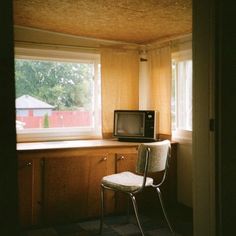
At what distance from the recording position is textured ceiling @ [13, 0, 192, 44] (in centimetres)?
260

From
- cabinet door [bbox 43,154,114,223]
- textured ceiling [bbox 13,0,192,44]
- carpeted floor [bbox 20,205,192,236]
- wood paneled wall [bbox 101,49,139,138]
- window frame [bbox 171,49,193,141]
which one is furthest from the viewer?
wood paneled wall [bbox 101,49,139,138]

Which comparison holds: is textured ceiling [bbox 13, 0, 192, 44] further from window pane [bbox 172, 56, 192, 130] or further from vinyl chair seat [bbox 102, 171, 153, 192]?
vinyl chair seat [bbox 102, 171, 153, 192]

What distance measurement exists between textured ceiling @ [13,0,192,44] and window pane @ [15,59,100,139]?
1.36ft

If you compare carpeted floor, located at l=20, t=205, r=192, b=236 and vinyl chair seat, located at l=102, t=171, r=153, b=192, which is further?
carpeted floor, located at l=20, t=205, r=192, b=236

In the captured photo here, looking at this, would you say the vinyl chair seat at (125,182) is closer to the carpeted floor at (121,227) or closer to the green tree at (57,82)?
the carpeted floor at (121,227)

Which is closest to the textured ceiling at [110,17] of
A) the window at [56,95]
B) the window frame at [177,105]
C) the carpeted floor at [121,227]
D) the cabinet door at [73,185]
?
the window frame at [177,105]

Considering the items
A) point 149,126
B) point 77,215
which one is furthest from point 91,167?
point 149,126

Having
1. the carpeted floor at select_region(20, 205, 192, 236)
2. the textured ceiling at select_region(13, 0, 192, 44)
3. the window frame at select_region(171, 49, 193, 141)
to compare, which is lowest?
the carpeted floor at select_region(20, 205, 192, 236)

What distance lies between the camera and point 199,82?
1.68 metres

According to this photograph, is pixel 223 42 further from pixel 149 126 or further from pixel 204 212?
pixel 149 126

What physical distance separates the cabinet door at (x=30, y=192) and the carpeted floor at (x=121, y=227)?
0.37 feet

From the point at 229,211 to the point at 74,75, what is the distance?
8.40 ft

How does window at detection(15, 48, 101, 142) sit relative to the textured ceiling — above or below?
below

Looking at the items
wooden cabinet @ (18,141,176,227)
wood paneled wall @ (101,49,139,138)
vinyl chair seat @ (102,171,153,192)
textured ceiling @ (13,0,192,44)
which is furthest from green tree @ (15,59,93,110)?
vinyl chair seat @ (102,171,153,192)
